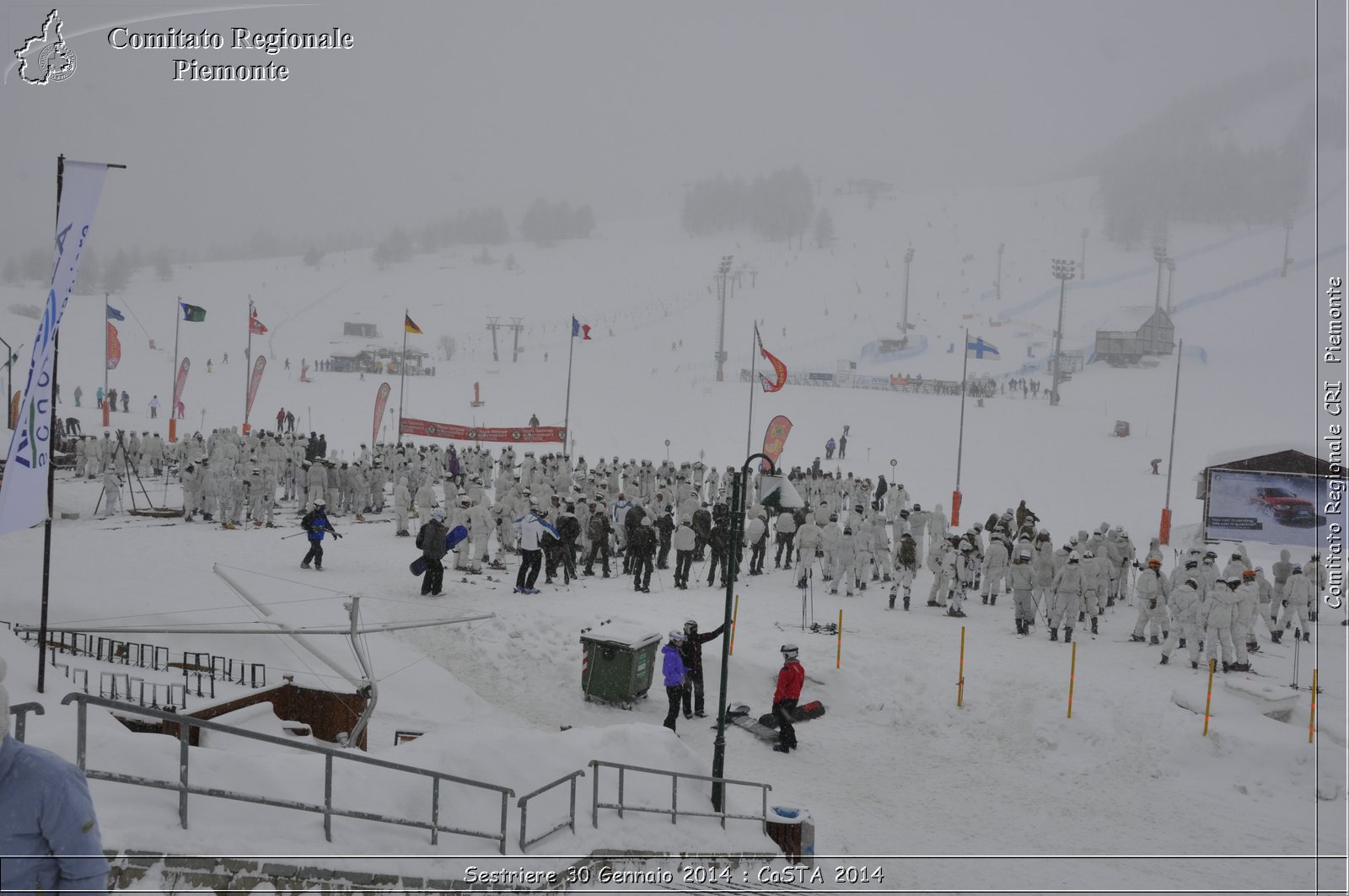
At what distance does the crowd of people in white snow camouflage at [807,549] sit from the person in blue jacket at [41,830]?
6.96 metres

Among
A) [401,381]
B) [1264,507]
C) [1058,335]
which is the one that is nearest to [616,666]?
[1264,507]

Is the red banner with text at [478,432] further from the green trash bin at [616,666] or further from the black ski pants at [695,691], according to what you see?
the black ski pants at [695,691]

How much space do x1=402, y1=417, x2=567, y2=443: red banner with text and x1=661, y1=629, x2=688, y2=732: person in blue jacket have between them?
21.5 meters

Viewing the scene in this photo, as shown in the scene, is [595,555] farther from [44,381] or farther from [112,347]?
[112,347]

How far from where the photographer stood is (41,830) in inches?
111

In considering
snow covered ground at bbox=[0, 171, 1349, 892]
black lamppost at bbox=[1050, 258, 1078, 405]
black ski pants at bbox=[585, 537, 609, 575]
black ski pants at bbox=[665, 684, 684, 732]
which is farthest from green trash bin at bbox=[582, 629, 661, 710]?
black lamppost at bbox=[1050, 258, 1078, 405]

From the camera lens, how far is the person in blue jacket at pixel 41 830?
277 cm

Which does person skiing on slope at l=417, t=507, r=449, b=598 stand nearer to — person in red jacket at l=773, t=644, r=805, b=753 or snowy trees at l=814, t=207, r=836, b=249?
person in red jacket at l=773, t=644, r=805, b=753

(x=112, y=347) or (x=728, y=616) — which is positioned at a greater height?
(x=112, y=347)

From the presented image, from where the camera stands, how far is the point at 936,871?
8.62 m

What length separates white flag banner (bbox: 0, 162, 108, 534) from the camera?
26.3ft

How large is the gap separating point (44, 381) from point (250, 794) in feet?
17.3

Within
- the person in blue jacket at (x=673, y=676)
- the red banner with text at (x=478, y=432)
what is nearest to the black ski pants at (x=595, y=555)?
the person in blue jacket at (x=673, y=676)

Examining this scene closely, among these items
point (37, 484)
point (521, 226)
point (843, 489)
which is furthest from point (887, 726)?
point (521, 226)
